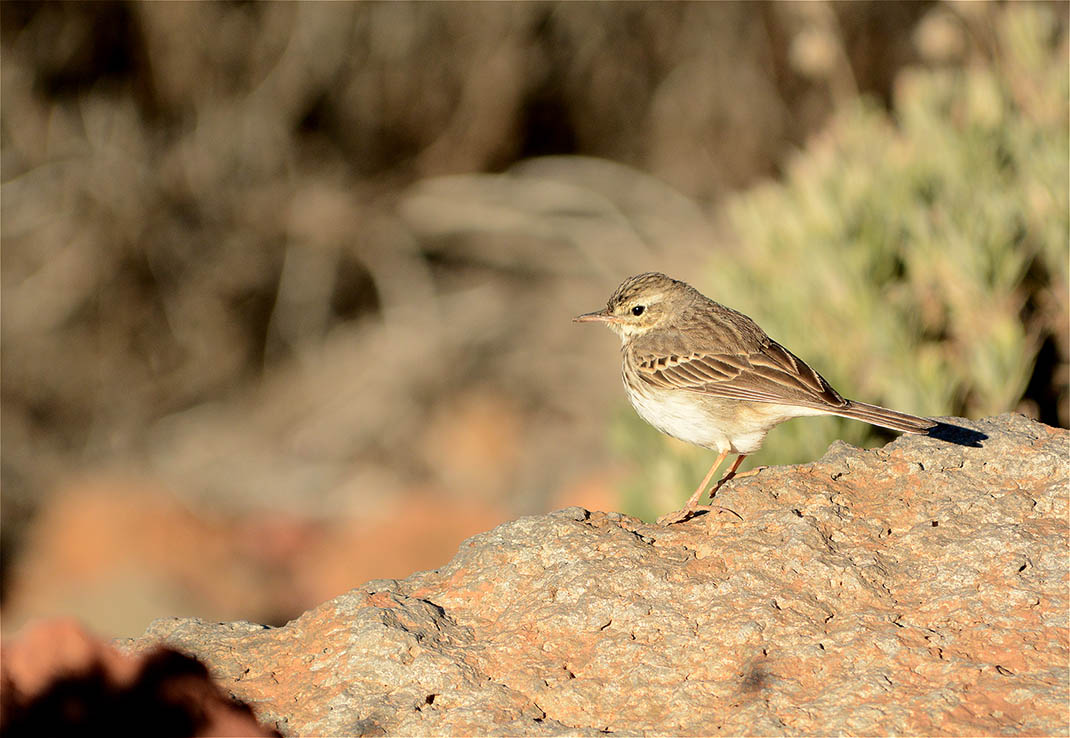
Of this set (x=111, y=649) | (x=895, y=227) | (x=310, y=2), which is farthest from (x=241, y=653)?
(x=310, y=2)

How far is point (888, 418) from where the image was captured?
3.75 meters

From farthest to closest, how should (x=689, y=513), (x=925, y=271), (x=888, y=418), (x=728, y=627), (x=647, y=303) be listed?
(x=925, y=271) < (x=647, y=303) < (x=888, y=418) < (x=689, y=513) < (x=728, y=627)

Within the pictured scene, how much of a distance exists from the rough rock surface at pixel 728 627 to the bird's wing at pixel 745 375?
65 centimetres

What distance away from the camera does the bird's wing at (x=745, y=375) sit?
165 inches

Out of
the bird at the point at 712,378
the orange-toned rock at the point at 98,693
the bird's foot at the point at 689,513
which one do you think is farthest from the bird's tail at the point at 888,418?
the orange-toned rock at the point at 98,693

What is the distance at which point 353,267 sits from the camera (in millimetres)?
10797

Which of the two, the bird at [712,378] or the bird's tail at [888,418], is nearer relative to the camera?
the bird's tail at [888,418]

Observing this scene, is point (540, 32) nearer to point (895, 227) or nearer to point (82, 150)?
point (82, 150)

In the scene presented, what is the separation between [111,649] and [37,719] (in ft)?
1.03

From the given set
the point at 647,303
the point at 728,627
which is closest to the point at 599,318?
the point at 647,303

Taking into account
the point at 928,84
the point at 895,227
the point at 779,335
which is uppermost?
the point at 928,84

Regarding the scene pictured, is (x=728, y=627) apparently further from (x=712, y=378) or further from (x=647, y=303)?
(x=647, y=303)

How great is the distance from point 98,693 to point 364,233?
8.18m

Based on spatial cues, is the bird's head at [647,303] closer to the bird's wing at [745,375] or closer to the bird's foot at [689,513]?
the bird's wing at [745,375]
